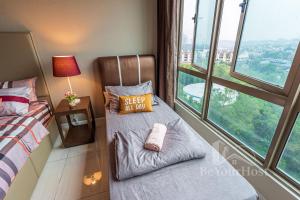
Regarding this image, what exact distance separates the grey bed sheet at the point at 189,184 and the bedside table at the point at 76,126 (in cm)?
101

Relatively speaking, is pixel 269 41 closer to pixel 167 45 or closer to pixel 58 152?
pixel 167 45

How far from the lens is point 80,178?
1.63m

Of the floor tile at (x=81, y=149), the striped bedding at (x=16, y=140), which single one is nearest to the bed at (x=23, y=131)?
the striped bedding at (x=16, y=140)

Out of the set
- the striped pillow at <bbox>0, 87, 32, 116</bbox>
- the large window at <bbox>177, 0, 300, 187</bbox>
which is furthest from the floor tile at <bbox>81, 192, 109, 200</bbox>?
the large window at <bbox>177, 0, 300, 187</bbox>

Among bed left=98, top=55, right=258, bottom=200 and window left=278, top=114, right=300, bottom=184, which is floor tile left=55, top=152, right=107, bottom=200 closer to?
bed left=98, top=55, right=258, bottom=200

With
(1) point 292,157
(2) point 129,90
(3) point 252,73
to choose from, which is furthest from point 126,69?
(1) point 292,157

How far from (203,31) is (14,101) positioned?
7.73 feet

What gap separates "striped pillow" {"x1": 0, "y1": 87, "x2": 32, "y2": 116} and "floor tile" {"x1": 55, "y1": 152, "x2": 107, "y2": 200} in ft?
2.61

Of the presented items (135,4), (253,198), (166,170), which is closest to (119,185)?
(166,170)

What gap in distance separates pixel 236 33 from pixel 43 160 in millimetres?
2438

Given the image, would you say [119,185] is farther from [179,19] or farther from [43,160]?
[179,19]

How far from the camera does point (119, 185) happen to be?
3.30 ft

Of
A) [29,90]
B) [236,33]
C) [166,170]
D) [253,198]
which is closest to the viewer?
[253,198]

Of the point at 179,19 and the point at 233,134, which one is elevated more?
the point at 179,19
